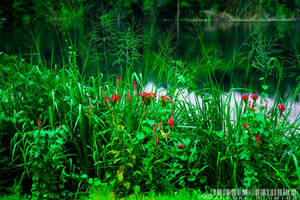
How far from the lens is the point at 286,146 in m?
2.60

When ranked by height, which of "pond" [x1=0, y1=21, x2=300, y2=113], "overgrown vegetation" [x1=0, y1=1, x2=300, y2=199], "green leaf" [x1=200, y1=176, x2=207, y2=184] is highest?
"pond" [x1=0, y1=21, x2=300, y2=113]

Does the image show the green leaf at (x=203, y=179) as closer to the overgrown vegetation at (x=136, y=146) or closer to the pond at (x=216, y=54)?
the overgrown vegetation at (x=136, y=146)

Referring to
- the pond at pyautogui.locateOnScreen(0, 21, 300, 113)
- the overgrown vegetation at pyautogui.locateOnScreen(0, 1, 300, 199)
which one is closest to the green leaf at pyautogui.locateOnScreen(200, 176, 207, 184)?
the overgrown vegetation at pyautogui.locateOnScreen(0, 1, 300, 199)

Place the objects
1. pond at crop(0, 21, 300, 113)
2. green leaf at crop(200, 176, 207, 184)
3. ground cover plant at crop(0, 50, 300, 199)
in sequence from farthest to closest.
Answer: pond at crop(0, 21, 300, 113)
green leaf at crop(200, 176, 207, 184)
ground cover plant at crop(0, 50, 300, 199)

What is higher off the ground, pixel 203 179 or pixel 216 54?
pixel 216 54

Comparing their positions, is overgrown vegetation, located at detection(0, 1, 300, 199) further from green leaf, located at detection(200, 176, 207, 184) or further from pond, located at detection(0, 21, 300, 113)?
pond, located at detection(0, 21, 300, 113)

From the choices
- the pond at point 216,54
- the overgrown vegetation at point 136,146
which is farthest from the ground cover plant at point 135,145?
the pond at point 216,54

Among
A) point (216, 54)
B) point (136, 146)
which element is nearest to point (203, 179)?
point (136, 146)

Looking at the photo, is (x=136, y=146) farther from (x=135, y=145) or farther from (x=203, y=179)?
(x=203, y=179)

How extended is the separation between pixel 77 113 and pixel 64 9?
4.35 feet

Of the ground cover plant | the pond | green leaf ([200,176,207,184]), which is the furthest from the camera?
the pond

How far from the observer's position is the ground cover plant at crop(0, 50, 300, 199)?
2246mm

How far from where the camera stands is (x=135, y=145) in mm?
2369

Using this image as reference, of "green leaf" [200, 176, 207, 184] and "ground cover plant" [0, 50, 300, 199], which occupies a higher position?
"ground cover plant" [0, 50, 300, 199]
